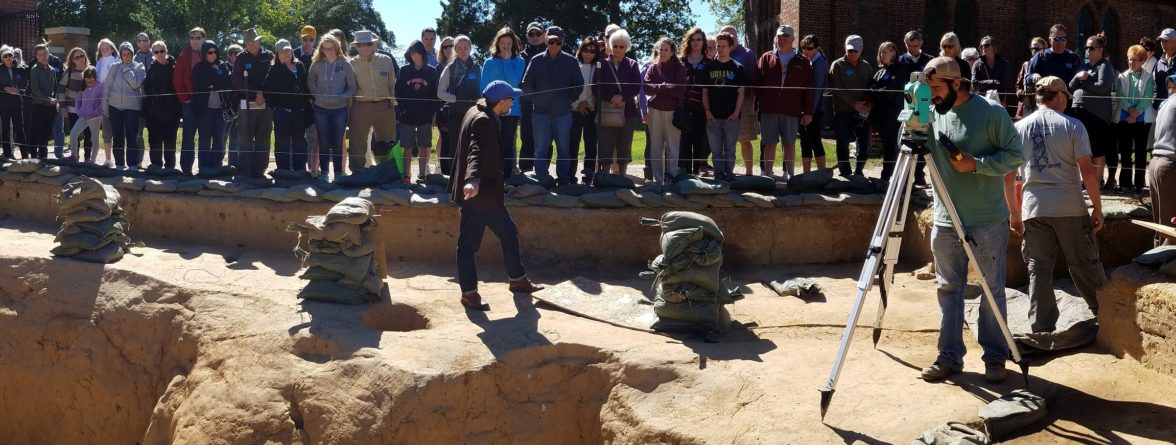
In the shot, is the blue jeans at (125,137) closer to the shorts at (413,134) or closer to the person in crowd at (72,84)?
the person in crowd at (72,84)

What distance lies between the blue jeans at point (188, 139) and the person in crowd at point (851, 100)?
6645 mm

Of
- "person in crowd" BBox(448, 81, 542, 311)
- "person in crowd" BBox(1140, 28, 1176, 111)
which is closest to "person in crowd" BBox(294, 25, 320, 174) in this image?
"person in crowd" BBox(448, 81, 542, 311)

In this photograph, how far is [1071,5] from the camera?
2617cm

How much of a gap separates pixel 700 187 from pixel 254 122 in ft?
15.7

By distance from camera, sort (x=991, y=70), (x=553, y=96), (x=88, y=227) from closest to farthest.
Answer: (x=88, y=227) < (x=553, y=96) < (x=991, y=70)

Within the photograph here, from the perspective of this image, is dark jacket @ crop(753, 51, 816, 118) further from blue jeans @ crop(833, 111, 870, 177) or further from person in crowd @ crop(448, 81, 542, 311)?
person in crowd @ crop(448, 81, 542, 311)

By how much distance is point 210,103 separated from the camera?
11.5 m

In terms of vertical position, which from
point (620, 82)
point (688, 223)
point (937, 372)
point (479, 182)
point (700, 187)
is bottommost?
point (937, 372)

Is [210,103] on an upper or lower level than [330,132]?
upper

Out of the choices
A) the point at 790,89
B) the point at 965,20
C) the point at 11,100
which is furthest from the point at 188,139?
the point at 965,20

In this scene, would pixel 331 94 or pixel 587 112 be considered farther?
pixel 331 94

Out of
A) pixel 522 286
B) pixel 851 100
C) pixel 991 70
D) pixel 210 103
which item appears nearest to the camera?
pixel 522 286

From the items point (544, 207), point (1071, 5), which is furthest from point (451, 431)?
point (1071, 5)

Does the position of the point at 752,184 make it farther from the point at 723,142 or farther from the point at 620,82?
the point at 620,82
